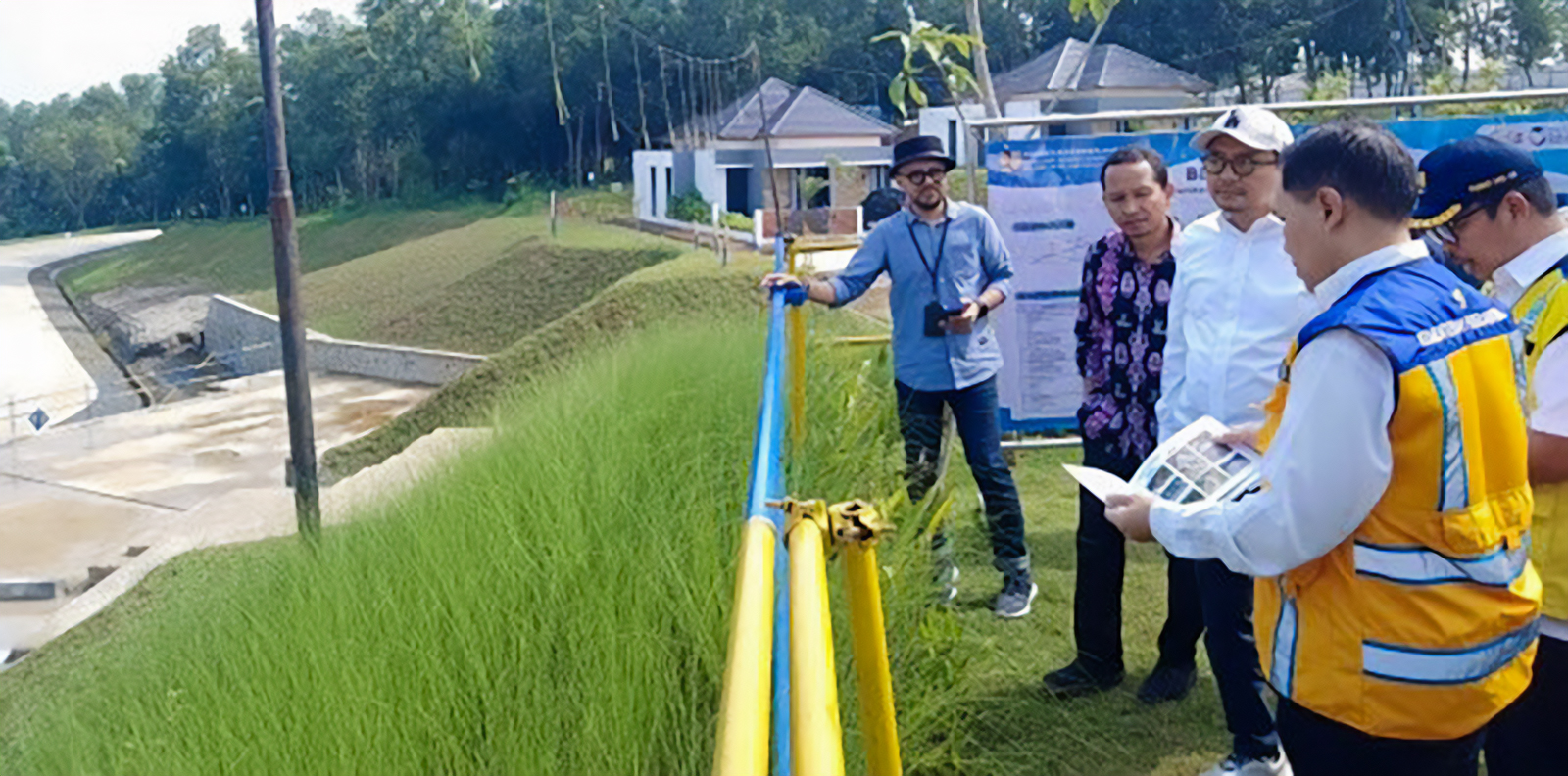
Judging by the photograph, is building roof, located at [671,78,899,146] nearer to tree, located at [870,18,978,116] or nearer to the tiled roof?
the tiled roof

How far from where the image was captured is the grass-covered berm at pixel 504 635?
218 cm

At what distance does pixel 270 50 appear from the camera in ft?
22.8

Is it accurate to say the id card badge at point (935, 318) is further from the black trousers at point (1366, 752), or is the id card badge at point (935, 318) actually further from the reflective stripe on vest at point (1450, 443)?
the reflective stripe on vest at point (1450, 443)

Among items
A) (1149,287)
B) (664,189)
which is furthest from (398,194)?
(1149,287)

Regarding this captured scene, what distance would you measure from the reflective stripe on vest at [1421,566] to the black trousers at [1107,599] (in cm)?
188

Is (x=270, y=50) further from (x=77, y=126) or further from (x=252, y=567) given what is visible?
(x=77, y=126)

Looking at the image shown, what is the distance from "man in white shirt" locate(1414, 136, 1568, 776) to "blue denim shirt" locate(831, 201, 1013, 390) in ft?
7.22

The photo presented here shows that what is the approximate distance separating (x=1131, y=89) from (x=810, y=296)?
35.3m

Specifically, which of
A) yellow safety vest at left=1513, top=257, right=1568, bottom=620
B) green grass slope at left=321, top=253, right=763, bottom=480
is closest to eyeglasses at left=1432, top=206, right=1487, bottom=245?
yellow safety vest at left=1513, top=257, right=1568, bottom=620

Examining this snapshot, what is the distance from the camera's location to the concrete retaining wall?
3003cm

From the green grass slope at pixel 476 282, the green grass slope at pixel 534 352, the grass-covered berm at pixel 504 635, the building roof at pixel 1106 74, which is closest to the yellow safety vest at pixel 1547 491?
the grass-covered berm at pixel 504 635

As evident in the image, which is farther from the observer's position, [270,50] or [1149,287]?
[270,50]

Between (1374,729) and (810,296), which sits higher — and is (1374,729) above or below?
below

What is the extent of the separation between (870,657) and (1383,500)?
729 mm
